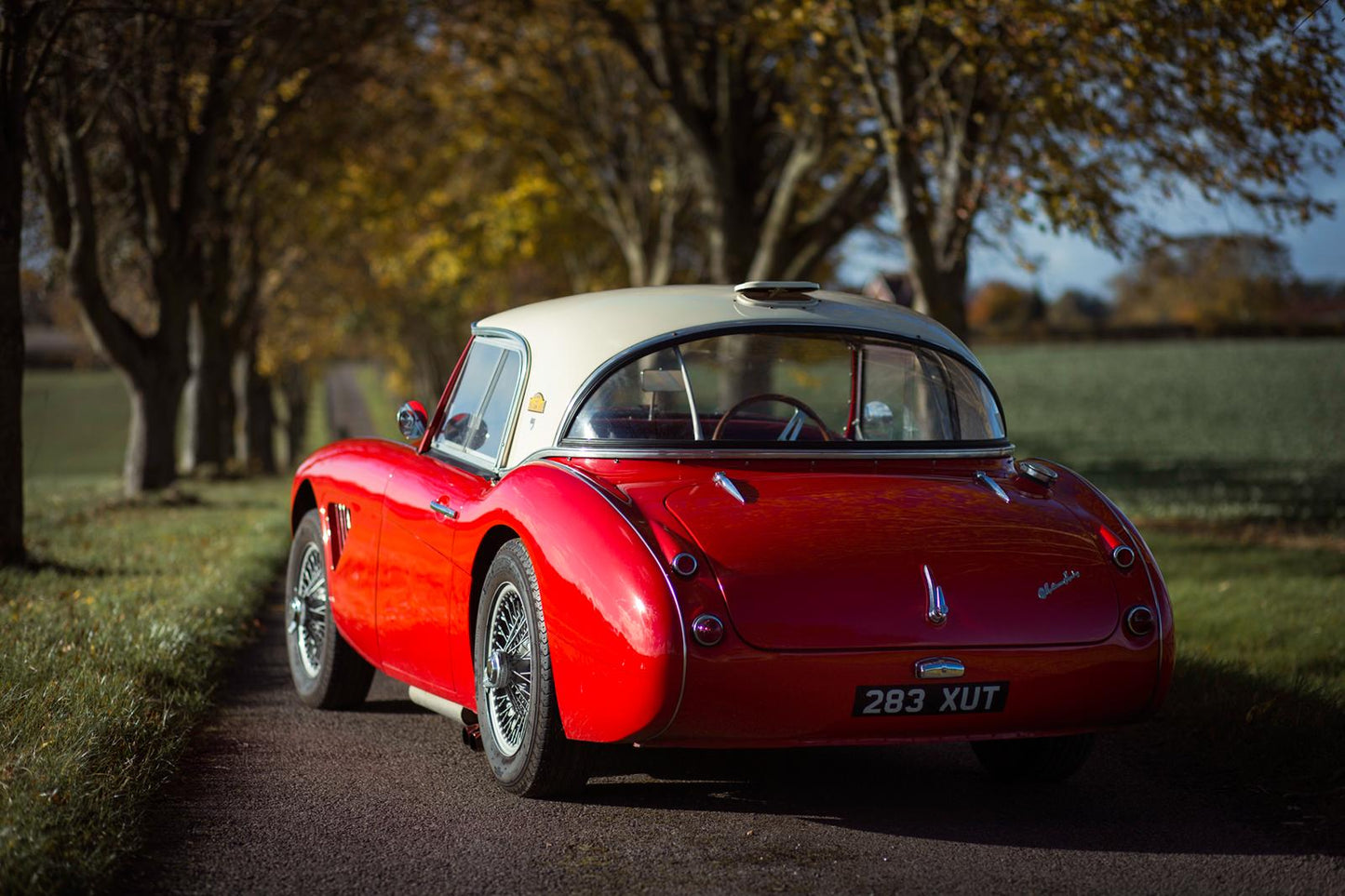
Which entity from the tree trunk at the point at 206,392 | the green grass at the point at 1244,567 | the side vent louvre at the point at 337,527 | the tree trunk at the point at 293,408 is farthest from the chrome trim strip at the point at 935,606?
the tree trunk at the point at 293,408

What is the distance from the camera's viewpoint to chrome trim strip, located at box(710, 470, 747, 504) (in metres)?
4.43

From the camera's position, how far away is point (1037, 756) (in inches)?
197

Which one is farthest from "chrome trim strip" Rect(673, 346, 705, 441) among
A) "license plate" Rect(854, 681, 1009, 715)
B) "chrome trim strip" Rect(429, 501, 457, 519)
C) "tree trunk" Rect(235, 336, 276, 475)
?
"tree trunk" Rect(235, 336, 276, 475)

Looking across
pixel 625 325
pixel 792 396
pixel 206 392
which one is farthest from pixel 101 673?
pixel 206 392

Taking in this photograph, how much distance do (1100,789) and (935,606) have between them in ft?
4.19

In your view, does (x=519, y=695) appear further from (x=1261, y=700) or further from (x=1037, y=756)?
(x=1261, y=700)

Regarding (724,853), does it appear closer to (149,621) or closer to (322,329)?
(149,621)

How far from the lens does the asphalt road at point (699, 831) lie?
390cm

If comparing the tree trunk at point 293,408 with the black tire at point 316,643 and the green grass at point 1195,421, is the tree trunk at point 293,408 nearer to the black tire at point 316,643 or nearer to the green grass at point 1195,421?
the green grass at point 1195,421

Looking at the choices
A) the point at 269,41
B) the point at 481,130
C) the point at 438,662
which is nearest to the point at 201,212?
the point at 269,41

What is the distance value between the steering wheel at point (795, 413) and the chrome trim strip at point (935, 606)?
1151 millimetres

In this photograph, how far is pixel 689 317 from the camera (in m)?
5.10

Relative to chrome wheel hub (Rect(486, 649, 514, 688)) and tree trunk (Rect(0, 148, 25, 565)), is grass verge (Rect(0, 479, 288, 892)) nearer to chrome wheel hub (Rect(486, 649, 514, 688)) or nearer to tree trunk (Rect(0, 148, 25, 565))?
tree trunk (Rect(0, 148, 25, 565))

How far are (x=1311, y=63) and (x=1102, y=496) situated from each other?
264 inches
